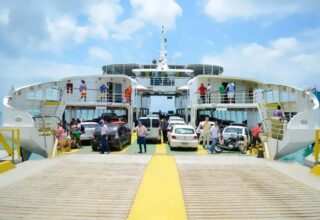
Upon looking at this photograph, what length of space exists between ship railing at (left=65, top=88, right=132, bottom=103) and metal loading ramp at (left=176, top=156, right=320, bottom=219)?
17610 mm

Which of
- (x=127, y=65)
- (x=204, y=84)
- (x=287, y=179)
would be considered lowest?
(x=287, y=179)

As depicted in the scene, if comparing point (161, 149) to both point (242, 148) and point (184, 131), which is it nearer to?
point (184, 131)

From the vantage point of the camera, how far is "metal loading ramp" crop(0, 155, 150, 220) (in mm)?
6359

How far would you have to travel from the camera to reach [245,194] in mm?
7828

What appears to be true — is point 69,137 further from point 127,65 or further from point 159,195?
point 127,65

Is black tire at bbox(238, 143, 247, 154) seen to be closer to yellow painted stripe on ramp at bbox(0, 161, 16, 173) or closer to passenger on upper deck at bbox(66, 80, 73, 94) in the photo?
yellow painted stripe on ramp at bbox(0, 161, 16, 173)

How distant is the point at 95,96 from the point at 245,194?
22927mm

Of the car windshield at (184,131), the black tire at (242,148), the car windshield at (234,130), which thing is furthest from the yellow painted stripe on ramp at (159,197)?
the car windshield at (234,130)

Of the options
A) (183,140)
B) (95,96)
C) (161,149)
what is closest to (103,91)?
(95,96)

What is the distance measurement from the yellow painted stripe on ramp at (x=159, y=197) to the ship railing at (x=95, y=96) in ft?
58.4

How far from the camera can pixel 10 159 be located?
37.5 ft

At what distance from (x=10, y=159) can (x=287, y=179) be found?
877cm

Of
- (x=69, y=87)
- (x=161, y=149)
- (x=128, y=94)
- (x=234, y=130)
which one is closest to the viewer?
(x=161, y=149)

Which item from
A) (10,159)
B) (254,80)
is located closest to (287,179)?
(10,159)
